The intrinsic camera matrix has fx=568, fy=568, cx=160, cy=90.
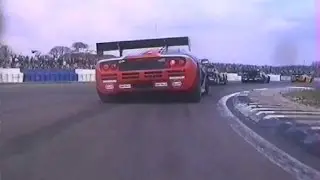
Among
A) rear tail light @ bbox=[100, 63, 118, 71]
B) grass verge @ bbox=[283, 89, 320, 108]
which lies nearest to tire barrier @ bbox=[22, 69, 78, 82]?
grass verge @ bbox=[283, 89, 320, 108]

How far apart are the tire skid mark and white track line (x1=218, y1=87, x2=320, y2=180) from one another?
2859 millimetres

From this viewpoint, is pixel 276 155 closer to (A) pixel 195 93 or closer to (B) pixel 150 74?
(B) pixel 150 74

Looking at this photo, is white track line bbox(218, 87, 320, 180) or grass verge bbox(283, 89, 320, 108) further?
grass verge bbox(283, 89, 320, 108)

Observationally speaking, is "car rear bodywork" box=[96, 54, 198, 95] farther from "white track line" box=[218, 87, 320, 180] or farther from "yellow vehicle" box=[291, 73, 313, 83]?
"yellow vehicle" box=[291, 73, 313, 83]

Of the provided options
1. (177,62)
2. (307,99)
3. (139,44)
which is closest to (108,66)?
(177,62)

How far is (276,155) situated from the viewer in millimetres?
7266

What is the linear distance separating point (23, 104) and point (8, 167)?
7925 millimetres

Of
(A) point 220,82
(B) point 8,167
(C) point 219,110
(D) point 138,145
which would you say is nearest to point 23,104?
(C) point 219,110

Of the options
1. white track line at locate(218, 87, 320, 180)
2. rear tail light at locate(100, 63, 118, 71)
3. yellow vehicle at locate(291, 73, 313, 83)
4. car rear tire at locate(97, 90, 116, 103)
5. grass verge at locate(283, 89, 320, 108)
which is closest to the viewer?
white track line at locate(218, 87, 320, 180)

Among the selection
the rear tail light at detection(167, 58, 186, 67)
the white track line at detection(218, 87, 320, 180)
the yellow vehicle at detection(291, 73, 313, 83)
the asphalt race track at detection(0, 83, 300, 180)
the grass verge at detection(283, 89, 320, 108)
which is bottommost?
the yellow vehicle at detection(291, 73, 313, 83)

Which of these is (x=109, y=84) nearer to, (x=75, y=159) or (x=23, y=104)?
(x=23, y=104)

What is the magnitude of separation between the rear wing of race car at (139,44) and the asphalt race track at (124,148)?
24.3ft

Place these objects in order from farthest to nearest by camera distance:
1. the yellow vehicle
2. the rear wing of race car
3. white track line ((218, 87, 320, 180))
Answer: the yellow vehicle, the rear wing of race car, white track line ((218, 87, 320, 180))

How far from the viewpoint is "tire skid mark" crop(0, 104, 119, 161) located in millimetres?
7113
